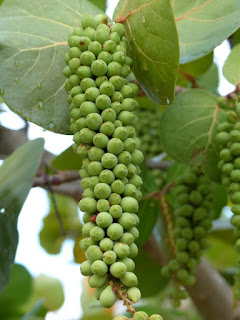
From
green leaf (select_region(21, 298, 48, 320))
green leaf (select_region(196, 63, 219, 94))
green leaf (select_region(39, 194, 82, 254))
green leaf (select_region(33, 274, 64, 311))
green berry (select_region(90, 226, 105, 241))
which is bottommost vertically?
green leaf (select_region(33, 274, 64, 311))

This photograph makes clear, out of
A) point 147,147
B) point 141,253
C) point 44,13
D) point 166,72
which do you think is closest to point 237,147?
point 166,72

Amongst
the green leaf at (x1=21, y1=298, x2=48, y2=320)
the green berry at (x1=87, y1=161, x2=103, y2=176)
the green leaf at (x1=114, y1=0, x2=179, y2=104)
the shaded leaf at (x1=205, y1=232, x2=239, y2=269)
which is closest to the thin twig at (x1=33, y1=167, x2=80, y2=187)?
the green leaf at (x1=21, y1=298, x2=48, y2=320)

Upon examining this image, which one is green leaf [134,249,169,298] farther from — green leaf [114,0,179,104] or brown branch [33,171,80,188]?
green leaf [114,0,179,104]

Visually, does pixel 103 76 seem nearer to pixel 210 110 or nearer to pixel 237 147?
pixel 237 147

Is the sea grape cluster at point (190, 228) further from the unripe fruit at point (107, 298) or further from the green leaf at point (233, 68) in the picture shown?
the unripe fruit at point (107, 298)

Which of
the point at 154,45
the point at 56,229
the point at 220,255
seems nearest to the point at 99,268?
the point at 154,45

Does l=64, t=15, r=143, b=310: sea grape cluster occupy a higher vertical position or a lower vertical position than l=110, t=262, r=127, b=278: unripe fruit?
higher

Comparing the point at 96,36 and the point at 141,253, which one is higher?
the point at 96,36
